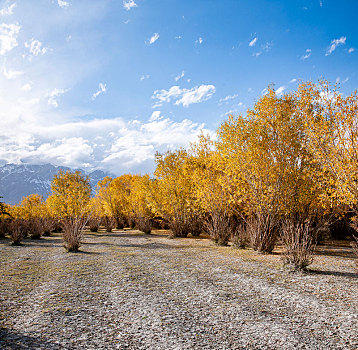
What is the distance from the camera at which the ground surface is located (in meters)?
3.64

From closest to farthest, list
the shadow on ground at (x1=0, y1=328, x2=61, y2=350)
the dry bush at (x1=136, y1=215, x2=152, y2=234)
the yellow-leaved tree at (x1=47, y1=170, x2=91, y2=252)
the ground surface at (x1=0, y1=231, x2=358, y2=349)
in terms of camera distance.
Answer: the shadow on ground at (x1=0, y1=328, x2=61, y2=350)
the ground surface at (x1=0, y1=231, x2=358, y2=349)
the yellow-leaved tree at (x1=47, y1=170, x2=91, y2=252)
the dry bush at (x1=136, y1=215, x2=152, y2=234)

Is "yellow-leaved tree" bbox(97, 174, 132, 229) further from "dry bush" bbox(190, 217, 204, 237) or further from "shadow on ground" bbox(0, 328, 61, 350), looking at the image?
"shadow on ground" bbox(0, 328, 61, 350)

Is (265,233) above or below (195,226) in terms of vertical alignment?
above

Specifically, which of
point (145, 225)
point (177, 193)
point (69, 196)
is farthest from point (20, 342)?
point (145, 225)

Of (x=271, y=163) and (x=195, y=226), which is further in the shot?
(x=195, y=226)

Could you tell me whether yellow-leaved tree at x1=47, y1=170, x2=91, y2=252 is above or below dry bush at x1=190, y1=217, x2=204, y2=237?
above

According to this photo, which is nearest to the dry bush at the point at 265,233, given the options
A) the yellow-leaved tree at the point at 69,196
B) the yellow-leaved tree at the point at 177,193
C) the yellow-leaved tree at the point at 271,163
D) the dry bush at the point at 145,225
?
the yellow-leaved tree at the point at 271,163

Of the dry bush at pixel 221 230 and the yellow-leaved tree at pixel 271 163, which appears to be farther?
the dry bush at pixel 221 230

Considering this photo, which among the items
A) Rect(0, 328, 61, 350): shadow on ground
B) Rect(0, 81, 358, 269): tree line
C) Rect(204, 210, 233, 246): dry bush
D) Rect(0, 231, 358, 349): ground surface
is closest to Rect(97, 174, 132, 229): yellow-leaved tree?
Rect(0, 81, 358, 269): tree line

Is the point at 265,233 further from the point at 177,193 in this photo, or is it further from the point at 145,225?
the point at 145,225

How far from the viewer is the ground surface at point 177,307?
11.9 ft

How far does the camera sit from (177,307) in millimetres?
4922

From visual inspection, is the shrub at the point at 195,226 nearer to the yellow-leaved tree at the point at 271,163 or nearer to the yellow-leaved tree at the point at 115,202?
the yellow-leaved tree at the point at 271,163

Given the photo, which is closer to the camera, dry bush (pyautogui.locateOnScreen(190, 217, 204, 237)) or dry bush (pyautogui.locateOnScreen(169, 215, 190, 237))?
dry bush (pyautogui.locateOnScreen(169, 215, 190, 237))
